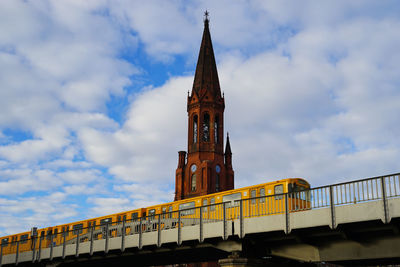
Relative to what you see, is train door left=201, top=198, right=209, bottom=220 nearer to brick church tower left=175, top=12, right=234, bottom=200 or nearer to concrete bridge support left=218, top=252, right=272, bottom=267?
concrete bridge support left=218, top=252, right=272, bottom=267

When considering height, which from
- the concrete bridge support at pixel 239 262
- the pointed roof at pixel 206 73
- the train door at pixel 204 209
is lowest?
the concrete bridge support at pixel 239 262

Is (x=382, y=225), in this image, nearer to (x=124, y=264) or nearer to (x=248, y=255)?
(x=248, y=255)

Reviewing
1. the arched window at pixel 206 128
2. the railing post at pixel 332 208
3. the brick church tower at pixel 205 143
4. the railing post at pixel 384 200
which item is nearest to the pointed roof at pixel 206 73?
the brick church tower at pixel 205 143

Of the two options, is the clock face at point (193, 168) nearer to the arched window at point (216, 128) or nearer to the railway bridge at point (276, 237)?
the arched window at point (216, 128)

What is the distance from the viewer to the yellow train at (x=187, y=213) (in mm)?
24631

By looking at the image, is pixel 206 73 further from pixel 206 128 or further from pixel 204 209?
pixel 204 209

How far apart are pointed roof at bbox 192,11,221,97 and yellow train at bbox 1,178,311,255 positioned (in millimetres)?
38617

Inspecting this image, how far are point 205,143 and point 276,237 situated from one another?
5220cm

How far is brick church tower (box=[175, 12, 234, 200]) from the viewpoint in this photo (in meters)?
71.9

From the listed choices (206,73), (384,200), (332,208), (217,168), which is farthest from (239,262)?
(206,73)

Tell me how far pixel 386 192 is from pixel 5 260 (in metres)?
31.4

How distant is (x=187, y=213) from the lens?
33938mm

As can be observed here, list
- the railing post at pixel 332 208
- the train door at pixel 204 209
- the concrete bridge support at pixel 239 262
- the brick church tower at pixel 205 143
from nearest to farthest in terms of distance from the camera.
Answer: the railing post at pixel 332 208
the concrete bridge support at pixel 239 262
the train door at pixel 204 209
the brick church tower at pixel 205 143

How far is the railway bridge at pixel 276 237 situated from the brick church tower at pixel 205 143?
41253 mm
